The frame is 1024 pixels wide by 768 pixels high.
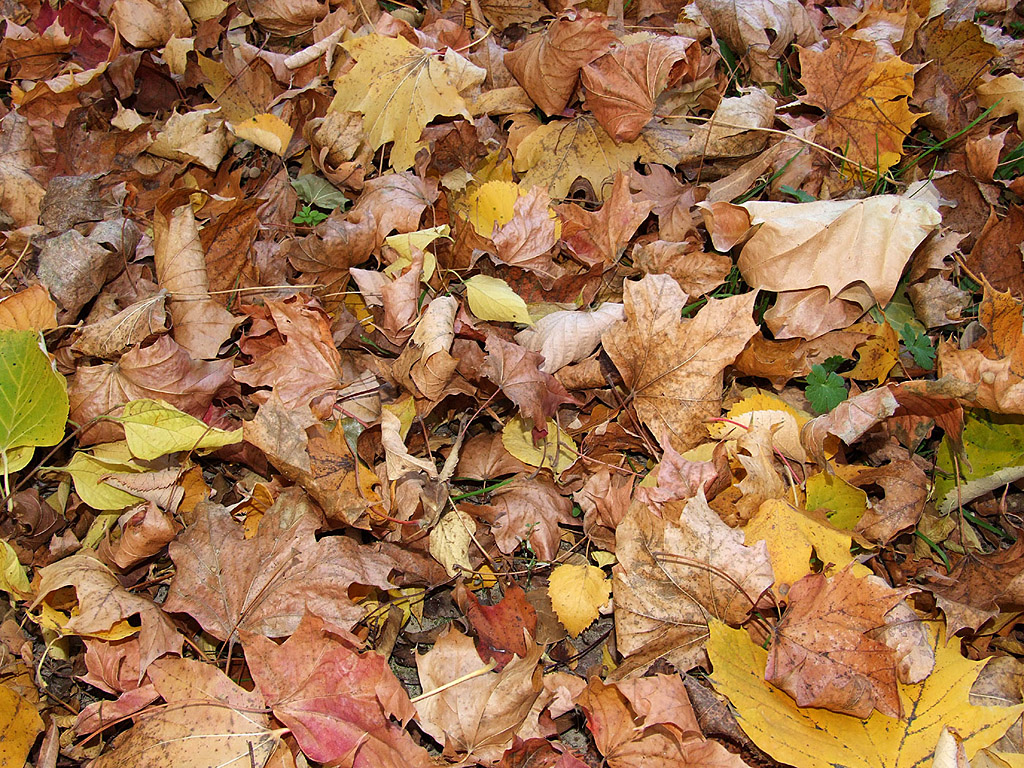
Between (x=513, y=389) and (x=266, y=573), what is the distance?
26.3 inches

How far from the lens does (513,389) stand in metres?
1.70

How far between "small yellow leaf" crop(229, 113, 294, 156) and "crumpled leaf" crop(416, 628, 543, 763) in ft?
5.05

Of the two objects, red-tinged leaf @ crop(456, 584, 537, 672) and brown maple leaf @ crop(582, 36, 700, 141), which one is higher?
brown maple leaf @ crop(582, 36, 700, 141)

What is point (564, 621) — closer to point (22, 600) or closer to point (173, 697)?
point (173, 697)

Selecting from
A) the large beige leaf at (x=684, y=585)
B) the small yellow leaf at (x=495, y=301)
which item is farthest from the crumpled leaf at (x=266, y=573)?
the small yellow leaf at (x=495, y=301)

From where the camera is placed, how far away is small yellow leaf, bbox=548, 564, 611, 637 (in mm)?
1589

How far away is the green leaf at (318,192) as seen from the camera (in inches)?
86.0

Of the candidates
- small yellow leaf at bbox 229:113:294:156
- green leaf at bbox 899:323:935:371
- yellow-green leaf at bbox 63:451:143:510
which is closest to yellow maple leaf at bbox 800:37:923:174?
green leaf at bbox 899:323:935:371

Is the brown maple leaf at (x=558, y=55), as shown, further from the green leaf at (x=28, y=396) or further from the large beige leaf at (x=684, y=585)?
the green leaf at (x=28, y=396)

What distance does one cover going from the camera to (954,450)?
1.72 meters

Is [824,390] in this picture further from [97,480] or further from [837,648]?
[97,480]

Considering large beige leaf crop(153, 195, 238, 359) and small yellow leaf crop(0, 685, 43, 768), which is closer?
small yellow leaf crop(0, 685, 43, 768)

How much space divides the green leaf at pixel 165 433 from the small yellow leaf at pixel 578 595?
78 cm

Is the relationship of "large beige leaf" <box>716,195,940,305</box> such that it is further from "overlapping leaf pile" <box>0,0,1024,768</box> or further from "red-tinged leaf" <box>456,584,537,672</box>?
"red-tinged leaf" <box>456,584,537,672</box>
